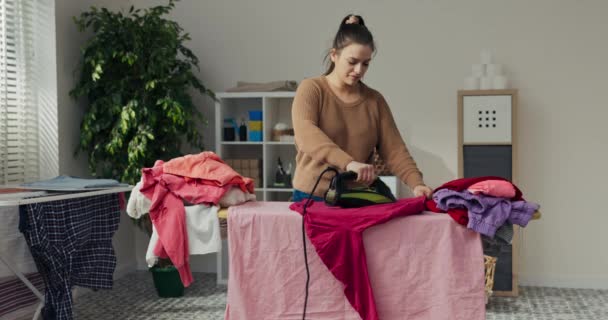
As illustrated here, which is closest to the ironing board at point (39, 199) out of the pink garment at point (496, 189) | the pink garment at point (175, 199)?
the pink garment at point (175, 199)

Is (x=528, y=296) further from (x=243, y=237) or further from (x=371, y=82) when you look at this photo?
(x=243, y=237)

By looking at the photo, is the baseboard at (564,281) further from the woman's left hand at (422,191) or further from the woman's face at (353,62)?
the woman's face at (353,62)

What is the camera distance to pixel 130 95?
424 centimetres

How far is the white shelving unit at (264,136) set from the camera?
4516mm

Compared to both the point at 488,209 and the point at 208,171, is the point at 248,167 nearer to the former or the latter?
the point at 208,171

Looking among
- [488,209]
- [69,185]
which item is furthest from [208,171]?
[488,209]

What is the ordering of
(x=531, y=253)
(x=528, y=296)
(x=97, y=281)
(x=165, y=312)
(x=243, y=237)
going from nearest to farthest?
(x=243, y=237), (x=97, y=281), (x=165, y=312), (x=528, y=296), (x=531, y=253)

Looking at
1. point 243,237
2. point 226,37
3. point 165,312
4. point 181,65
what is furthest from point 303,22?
point 243,237

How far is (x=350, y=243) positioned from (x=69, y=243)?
64.2 inches

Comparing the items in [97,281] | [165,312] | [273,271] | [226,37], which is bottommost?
[165,312]

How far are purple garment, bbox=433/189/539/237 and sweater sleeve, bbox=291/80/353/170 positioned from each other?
338 mm

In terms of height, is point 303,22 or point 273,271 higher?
point 303,22

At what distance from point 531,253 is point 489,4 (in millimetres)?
1656

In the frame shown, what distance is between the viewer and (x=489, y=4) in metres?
4.47
